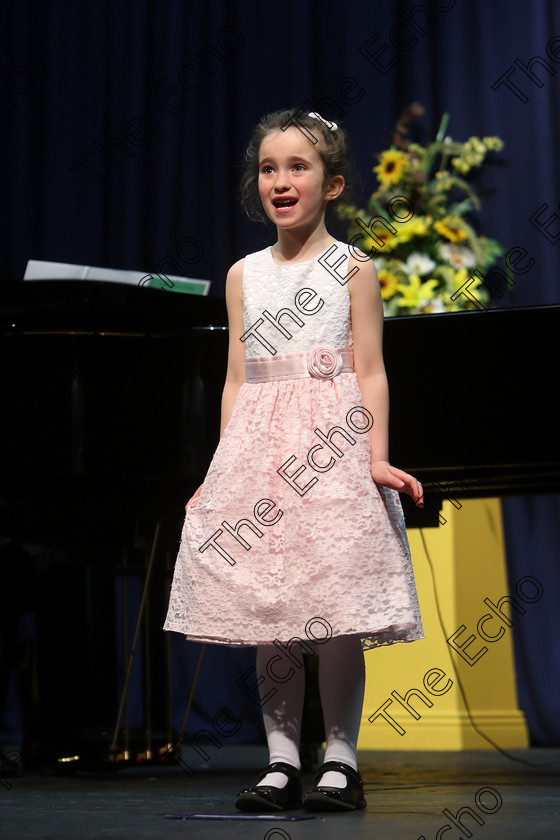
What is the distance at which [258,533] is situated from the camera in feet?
5.95

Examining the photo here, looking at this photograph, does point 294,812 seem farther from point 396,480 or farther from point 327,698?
point 396,480

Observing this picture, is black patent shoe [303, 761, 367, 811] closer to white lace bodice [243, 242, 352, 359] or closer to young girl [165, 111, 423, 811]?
young girl [165, 111, 423, 811]

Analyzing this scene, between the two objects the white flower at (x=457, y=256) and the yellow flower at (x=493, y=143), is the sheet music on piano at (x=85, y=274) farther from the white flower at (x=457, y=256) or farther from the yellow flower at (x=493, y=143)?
the yellow flower at (x=493, y=143)

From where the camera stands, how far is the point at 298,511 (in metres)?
1.80

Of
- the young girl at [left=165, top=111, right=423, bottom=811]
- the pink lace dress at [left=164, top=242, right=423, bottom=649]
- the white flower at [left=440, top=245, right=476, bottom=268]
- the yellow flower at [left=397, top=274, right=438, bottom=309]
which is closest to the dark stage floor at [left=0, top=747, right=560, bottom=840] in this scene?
the young girl at [left=165, top=111, right=423, bottom=811]

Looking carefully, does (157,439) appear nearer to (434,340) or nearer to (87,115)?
(434,340)

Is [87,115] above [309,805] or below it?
above

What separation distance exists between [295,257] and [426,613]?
A: 5.78 feet

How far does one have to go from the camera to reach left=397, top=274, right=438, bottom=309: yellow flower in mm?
3322

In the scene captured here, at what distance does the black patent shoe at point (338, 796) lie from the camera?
5.63ft

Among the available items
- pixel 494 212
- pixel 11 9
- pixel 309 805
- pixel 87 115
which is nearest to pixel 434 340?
pixel 309 805

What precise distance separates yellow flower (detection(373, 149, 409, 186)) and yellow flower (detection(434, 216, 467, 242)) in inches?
11.2

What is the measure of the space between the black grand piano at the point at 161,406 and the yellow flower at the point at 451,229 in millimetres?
948

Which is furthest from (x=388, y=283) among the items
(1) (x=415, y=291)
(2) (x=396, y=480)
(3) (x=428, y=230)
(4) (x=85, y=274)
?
(2) (x=396, y=480)
